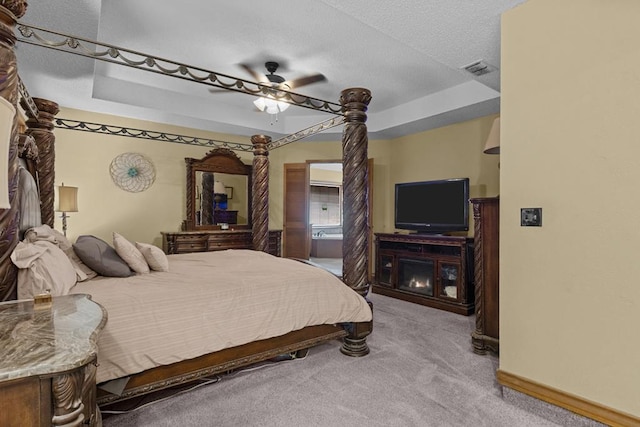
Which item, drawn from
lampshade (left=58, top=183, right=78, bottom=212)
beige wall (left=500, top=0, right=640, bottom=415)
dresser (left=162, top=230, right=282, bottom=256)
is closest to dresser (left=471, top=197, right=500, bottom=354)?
beige wall (left=500, top=0, right=640, bottom=415)

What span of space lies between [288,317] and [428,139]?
3.93 metres

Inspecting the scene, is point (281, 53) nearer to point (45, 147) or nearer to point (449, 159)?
point (45, 147)

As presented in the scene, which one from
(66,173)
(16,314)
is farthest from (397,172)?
(16,314)

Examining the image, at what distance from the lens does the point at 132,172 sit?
15.8ft

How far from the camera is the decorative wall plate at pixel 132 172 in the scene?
468 centimetres

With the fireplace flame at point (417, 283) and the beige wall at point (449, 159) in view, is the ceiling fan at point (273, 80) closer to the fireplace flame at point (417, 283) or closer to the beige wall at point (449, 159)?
the beige wall at point (449, 159)

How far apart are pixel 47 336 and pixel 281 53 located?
10.5 ft

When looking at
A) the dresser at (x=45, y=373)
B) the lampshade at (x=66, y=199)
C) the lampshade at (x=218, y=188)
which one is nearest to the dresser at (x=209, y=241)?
the lampshade at (x=218, y=188)

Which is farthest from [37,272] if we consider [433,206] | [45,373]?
[433,206]

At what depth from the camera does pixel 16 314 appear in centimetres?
112

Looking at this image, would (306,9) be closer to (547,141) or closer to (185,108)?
(547,141)

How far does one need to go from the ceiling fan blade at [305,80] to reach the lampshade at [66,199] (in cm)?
278

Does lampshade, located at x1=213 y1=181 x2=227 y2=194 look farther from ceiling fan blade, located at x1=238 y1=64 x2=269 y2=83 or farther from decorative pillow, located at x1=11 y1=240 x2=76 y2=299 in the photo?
decorative pillow, located at x1=11 y1=240 x2=76 y2=299

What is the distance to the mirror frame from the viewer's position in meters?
5.21
